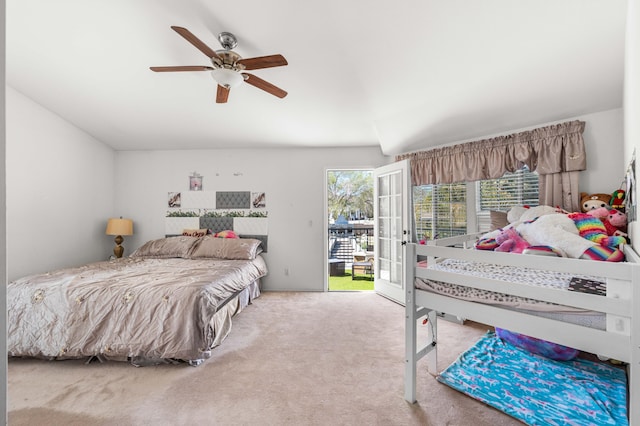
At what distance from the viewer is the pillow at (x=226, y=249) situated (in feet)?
12.6

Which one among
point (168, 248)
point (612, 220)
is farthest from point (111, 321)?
point (612, 220)

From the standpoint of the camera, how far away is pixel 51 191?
356 centimetres

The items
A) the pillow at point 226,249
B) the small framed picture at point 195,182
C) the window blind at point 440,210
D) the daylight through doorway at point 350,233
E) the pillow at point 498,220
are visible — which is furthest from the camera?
the daylight through doorway at point 350,233

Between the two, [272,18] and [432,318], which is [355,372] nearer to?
[432,318]

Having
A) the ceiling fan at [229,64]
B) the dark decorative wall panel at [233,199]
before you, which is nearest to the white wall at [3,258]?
the ceiling fan at [229,64]

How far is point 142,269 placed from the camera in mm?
3105

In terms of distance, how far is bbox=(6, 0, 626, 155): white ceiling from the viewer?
1.92 meters

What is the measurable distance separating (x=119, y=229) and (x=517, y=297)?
476 cm

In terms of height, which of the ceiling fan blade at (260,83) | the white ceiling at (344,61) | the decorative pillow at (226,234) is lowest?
the decorative pillow at (226,234)

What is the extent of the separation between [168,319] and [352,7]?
2.61m

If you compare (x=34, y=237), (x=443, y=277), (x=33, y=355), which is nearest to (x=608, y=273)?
(x=443, y=277)

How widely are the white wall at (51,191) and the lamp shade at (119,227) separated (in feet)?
0.84

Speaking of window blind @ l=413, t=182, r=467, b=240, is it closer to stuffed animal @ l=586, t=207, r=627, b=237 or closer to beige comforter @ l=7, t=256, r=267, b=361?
stuffed animal @ l=586, t=207, r=627, b=237

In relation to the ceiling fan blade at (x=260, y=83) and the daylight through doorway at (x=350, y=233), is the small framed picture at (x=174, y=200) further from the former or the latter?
the ceiling fan blade at (x=260, y=83)
